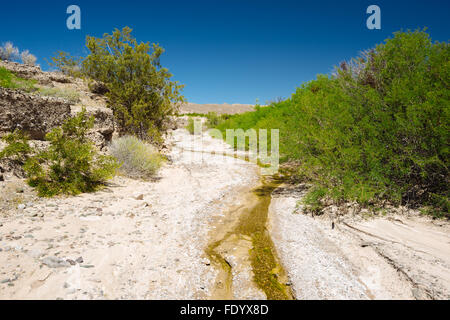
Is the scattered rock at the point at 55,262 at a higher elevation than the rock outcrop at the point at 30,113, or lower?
lower

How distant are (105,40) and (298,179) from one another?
32.9 ft

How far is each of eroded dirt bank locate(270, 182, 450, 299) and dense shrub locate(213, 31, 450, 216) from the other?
0.64m

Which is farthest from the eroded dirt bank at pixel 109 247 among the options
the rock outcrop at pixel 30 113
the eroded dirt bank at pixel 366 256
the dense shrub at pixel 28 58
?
the dense shrub at pixel 28 58

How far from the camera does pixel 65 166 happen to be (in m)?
5.72

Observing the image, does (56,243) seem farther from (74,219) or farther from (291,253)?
(291,253)

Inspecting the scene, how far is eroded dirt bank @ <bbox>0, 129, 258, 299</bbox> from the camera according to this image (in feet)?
9.34

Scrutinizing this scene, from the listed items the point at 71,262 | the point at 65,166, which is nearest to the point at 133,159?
the point at 65,166

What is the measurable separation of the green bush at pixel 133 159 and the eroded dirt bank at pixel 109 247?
1.38m

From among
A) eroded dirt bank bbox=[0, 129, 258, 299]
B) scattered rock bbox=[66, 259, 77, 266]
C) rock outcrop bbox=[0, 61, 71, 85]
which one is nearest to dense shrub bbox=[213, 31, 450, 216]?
eroded dirt bank bbox=[0, 129, 258, 299]

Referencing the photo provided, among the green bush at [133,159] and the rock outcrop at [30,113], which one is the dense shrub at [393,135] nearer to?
the green bush at [133,159]

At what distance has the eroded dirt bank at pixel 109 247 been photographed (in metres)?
2.85
